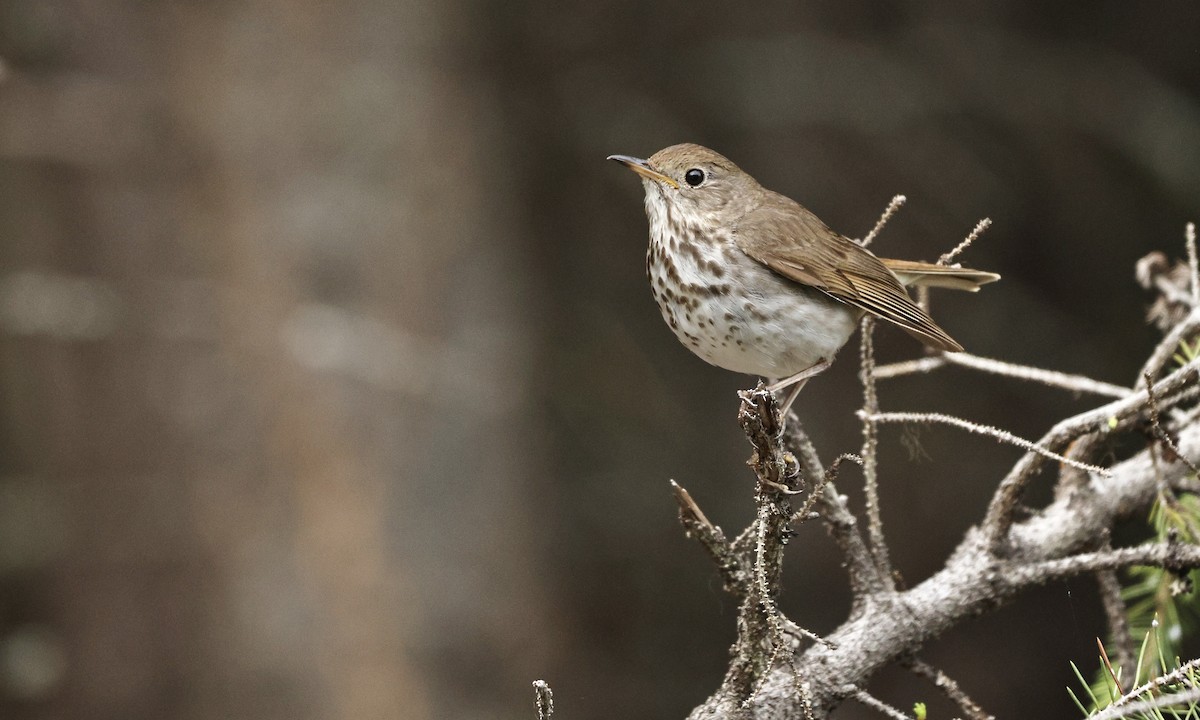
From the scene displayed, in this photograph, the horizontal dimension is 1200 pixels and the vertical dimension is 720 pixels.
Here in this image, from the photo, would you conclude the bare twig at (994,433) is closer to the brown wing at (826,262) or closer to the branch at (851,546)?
the branch at (851,546)

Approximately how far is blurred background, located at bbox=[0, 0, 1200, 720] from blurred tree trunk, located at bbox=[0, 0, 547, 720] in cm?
1

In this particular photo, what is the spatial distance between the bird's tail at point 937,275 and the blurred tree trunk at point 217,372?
2.26m

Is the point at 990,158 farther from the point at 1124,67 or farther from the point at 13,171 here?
the point at 13,171

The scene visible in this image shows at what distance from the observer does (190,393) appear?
14.5 feet

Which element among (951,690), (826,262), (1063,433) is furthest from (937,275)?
(951,690)

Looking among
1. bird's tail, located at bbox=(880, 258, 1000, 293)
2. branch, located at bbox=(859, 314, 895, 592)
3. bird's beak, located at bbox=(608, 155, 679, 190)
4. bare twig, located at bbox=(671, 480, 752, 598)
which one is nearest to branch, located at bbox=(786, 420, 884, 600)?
branch, located at bbox=(859, 314, 895, 592)

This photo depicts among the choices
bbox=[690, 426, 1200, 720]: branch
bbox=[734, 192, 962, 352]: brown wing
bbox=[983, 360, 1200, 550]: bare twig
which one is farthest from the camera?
bbox=[734, 192, 962, 352]: brown wing

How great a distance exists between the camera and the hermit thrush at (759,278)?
255 centimetres

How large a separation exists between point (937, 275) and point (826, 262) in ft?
0.99

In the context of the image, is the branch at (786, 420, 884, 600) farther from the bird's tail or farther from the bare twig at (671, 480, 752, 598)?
the bird's tail

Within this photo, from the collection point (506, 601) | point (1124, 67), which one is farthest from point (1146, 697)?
point (1124, 67)

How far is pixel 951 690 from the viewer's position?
1.87 m

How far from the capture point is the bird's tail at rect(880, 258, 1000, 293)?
2.72m

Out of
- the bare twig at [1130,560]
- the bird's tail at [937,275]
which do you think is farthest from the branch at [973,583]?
the bird's tail at [937,275]
